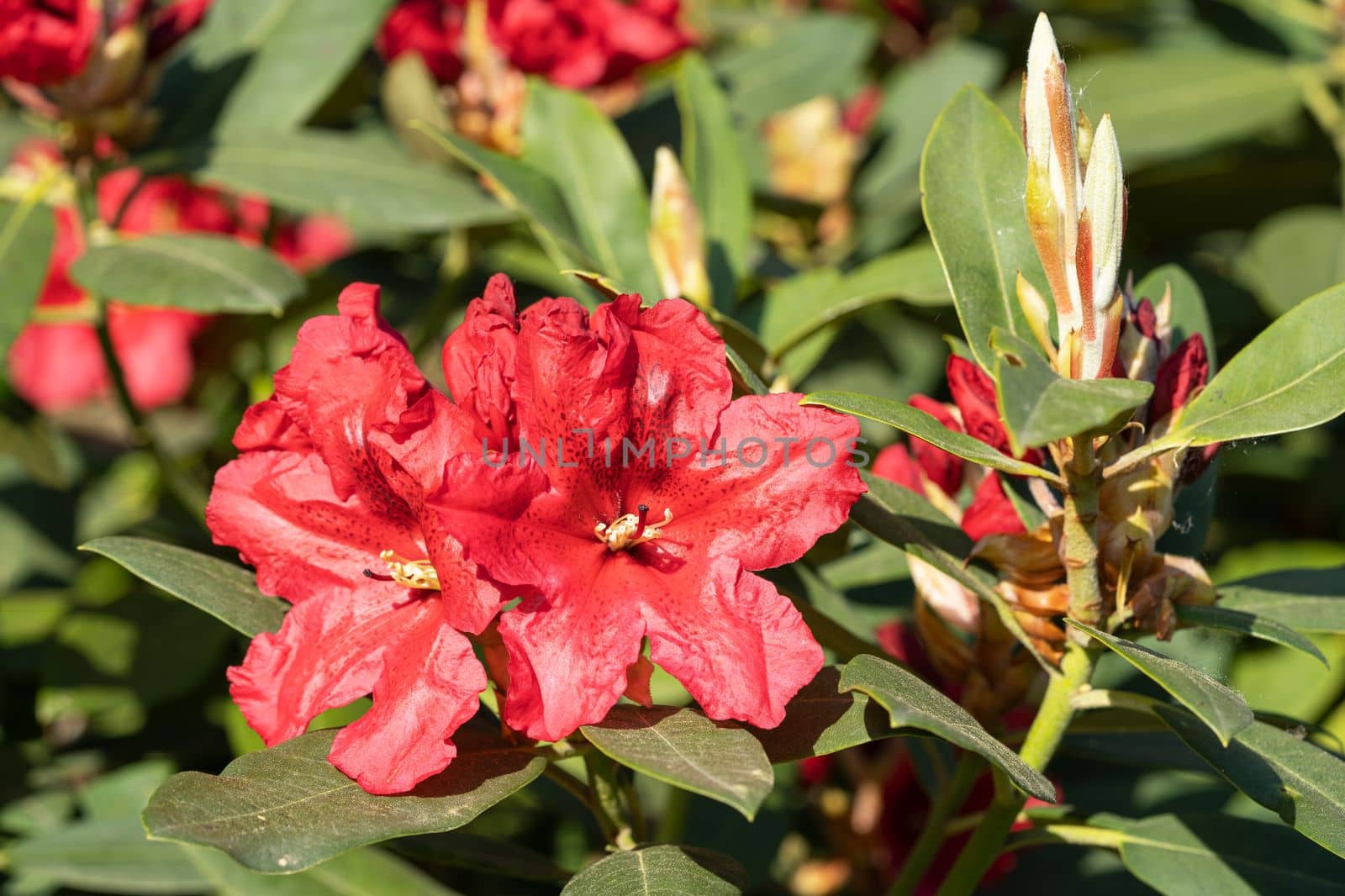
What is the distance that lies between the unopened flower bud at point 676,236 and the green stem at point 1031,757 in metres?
0.62

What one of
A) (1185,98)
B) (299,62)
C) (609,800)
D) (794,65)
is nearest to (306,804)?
(609,800)

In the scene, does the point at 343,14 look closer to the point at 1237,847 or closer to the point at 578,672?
the point at 578,672

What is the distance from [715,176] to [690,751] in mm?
1020

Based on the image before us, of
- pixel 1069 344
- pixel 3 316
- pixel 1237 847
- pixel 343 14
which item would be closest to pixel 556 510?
pixel 1069 344

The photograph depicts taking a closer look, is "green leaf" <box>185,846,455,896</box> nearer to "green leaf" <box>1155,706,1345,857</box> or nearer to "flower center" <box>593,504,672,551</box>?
"flower center" <box>593,504,672,551</box>

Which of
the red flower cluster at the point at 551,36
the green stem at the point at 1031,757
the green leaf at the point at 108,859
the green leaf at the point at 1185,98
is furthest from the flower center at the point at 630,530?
the green leaf at the point at 1185,98

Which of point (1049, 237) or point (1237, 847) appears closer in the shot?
point (1049, 237)

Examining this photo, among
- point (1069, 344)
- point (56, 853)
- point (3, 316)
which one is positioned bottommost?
point (56, 853)

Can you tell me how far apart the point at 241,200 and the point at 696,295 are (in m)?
1.58

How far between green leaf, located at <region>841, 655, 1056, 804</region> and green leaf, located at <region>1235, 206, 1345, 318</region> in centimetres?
142

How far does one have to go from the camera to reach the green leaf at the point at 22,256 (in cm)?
166

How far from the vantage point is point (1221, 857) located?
1.25m

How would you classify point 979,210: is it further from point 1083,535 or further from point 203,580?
point 203,580

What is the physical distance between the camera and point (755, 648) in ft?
3.17
